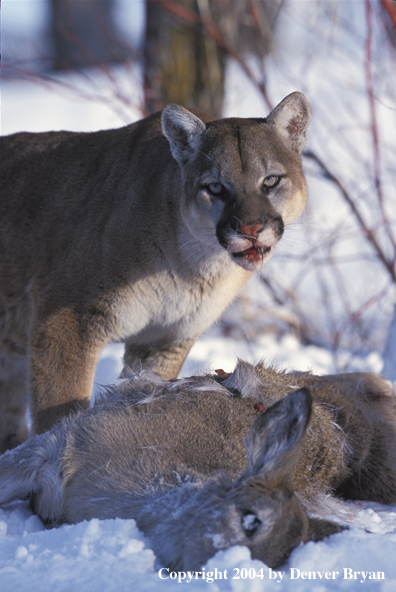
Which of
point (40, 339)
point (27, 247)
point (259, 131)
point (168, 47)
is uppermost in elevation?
point (168, 47)

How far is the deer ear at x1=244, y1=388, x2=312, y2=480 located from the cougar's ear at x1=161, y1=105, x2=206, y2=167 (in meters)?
2.11

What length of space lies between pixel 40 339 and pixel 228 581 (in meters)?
2.20

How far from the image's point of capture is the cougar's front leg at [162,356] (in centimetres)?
425

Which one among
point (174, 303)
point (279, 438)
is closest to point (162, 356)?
point (174, 303)

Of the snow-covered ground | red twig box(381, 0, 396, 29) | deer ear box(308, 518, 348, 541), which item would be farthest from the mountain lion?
red twig box(381, 0, 396, 29)

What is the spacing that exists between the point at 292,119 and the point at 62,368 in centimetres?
199

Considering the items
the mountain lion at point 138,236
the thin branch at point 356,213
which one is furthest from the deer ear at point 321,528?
the thin branch at point 356,213

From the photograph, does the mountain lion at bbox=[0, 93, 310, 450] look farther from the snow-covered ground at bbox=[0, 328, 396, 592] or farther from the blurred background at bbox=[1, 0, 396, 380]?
the blurred background at bbox=[1, 0, 396, 380]

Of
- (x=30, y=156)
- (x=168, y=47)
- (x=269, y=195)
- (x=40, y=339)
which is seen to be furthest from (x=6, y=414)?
(x=168, y=47)

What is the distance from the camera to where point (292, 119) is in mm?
3986

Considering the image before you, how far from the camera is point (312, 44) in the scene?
24.9 feet

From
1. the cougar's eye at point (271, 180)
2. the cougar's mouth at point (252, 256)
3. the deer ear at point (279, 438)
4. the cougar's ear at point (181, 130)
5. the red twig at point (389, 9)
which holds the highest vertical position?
the red twig at point (389, 9)

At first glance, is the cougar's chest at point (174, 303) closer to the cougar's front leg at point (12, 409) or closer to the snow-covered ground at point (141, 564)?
the cougar's front leg at point (12, 409)

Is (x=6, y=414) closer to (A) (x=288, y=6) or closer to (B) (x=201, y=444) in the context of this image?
(B) (x=201, y=444)
